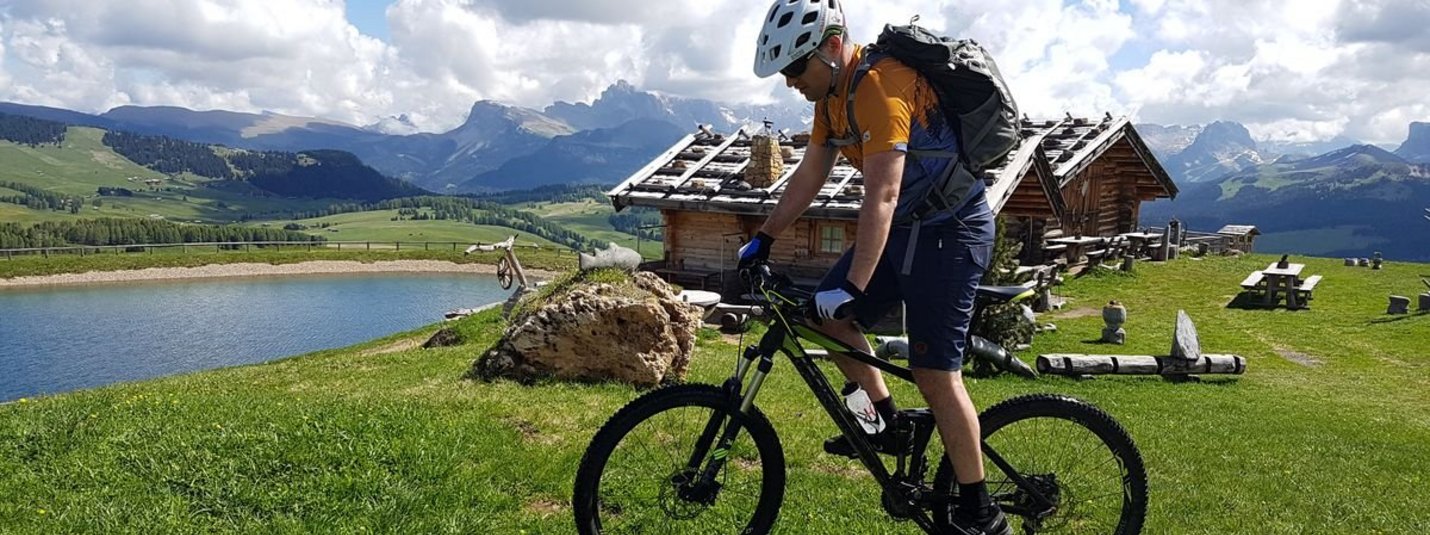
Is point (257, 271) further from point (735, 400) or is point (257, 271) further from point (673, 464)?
point (735, 400)

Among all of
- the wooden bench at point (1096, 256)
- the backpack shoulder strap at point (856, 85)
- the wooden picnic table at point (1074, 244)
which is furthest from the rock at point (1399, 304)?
the backpack shoulder strap at point (856, 85)

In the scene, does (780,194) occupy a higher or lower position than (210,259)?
higher

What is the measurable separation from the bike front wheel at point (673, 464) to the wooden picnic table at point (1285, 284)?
87.7 feet

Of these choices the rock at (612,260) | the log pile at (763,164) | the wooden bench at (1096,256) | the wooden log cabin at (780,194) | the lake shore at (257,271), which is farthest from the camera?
the lake shore at (257,271)

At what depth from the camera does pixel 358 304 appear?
Result: 211ft

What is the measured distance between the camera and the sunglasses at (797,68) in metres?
4.31

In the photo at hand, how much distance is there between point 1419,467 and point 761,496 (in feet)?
28.5

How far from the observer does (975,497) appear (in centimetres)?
442

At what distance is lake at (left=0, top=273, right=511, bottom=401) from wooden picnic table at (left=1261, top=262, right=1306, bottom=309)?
132 ft

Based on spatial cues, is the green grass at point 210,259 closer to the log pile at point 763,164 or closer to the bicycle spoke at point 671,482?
the log pile at point 763,164

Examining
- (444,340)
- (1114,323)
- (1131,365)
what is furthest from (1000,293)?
(1114,323)

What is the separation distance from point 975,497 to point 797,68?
242cm

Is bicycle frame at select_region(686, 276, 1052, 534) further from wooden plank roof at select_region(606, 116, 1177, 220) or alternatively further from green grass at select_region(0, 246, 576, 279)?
green grass at select_region(0, 246, 576, 279)

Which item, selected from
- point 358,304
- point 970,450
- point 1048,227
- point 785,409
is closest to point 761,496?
point 970,450
